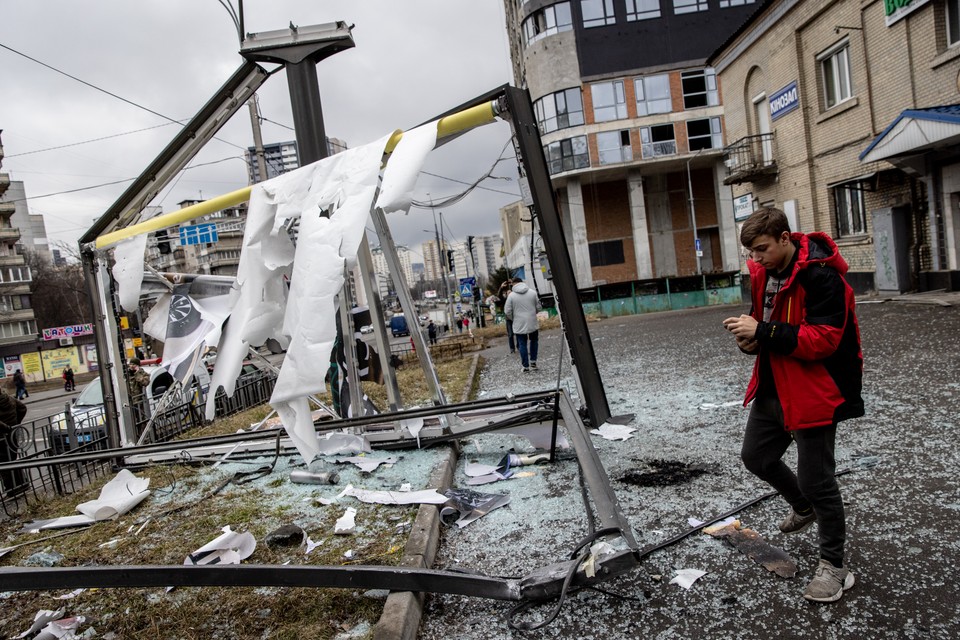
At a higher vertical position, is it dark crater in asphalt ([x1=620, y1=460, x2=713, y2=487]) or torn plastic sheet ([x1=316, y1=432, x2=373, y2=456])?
torn plastic sheet ([x1=316, y1=432, x2=373, y2=456])

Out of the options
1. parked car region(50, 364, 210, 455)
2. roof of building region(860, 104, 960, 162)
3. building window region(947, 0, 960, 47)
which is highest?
building window region(947, 0, 960, 47)

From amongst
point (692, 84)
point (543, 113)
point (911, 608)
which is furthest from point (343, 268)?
point (692, 84)

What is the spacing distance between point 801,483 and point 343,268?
113 inches

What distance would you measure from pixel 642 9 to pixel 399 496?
3800cm

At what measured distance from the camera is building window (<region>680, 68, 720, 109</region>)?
36.3 meters

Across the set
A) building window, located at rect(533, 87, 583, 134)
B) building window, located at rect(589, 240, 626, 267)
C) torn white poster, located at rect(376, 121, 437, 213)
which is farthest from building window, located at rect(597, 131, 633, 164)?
torn white poster, located at rect(376, 121, 437, 213)

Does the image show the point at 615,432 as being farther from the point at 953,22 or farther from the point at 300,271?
the point at 953,22

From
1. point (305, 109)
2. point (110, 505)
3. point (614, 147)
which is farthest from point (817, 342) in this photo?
point (614, 147)

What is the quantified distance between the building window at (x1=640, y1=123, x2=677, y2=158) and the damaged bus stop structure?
33599 millimetres

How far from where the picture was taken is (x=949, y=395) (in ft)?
18.4

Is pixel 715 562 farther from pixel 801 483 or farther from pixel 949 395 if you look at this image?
pixel 949 395

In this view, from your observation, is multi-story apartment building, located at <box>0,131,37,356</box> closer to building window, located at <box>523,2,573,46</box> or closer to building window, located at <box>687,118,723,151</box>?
building window, located at <box>523,2,573,46</box>

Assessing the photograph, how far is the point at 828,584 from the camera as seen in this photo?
104 inches

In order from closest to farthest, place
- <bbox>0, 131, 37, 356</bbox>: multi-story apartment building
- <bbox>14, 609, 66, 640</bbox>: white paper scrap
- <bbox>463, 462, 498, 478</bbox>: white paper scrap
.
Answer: <bbox>14, 609, 66, 640</bbox>: white paper scrap → <bbox>463, 462, 498, 478</bbox>: white paper scrap → <bbox>0, 131, 37, 356</bbox>: multi-story apartment building
